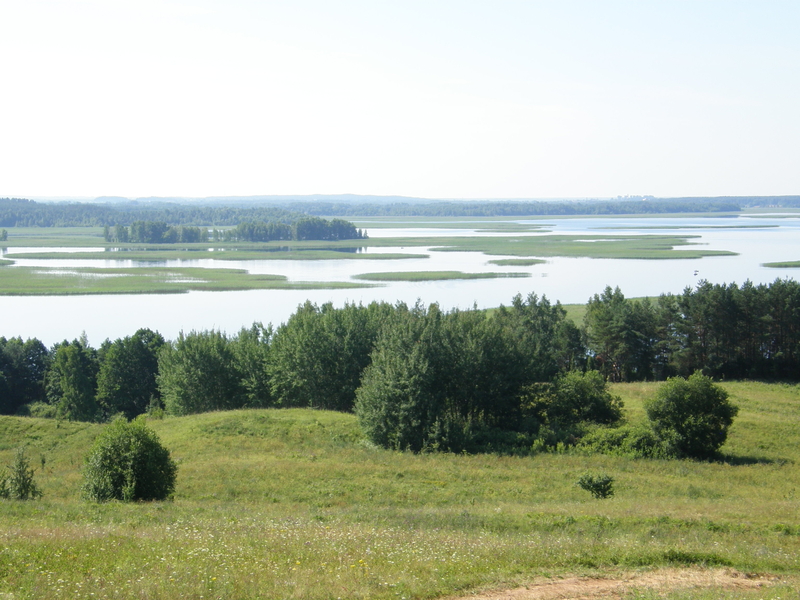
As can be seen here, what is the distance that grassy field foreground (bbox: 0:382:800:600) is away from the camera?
30.4ft

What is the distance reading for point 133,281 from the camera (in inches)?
3351

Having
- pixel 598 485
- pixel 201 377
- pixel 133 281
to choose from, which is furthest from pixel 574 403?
pixel 133 281

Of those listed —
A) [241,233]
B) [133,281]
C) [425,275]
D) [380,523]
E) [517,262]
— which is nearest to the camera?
[380,523]

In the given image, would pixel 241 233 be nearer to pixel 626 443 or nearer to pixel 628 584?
pixel 626 443

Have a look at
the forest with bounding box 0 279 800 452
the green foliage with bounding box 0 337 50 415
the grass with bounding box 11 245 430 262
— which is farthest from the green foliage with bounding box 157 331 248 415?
the grass with bounding box 11 245 430 262

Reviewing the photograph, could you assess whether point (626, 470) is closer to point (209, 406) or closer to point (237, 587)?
point (237, 587)

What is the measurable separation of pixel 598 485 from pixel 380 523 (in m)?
7.25

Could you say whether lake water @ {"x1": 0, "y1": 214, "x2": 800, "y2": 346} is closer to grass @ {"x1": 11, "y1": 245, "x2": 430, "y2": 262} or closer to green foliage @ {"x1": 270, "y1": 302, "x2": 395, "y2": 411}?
grass @ {"x1": 11, "y1": 245, "x2": 430, "y2": 262}

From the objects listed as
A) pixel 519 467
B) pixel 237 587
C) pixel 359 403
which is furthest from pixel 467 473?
pixel 237 587

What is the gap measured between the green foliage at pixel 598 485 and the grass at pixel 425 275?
65.6 m

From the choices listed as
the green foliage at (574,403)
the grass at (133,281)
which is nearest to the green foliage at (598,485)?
the green foliage at (574,403)

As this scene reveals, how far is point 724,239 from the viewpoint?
14538 centimetres

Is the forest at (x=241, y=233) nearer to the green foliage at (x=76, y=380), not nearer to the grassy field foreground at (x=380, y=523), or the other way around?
the green foliage at (x=76, y=380)

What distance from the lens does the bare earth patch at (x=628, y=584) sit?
9.12 meters
